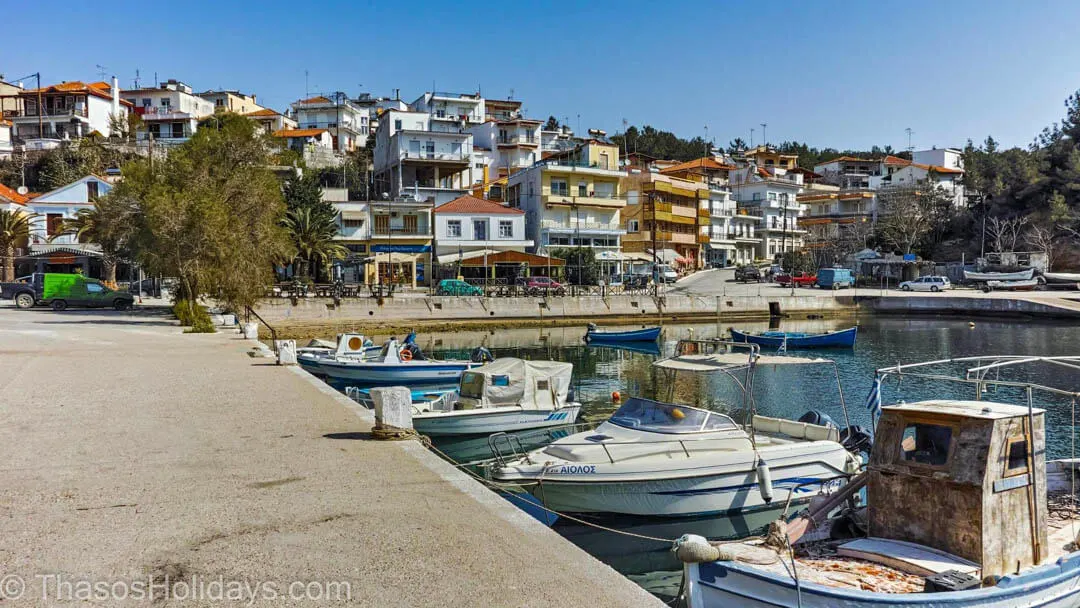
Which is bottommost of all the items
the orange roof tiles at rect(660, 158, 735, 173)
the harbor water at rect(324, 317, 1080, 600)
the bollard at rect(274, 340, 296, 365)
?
the harbor water at rect(324, 317, 1080, 600)

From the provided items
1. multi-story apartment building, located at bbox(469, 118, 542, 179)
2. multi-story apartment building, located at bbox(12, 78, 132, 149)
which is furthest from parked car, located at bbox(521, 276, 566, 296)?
→ multi-story apartment building, located at bbox(12, 78, 132, 149)

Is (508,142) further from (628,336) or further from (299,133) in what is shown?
(628,336)

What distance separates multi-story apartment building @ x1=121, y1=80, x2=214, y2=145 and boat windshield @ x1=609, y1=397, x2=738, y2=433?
88318 millimetres

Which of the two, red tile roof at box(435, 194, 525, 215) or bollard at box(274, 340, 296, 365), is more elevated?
red tile roof at box(435, 194, 525, 215)

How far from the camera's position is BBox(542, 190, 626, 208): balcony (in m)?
74.0

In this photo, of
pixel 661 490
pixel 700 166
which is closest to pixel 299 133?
pixel 700 166

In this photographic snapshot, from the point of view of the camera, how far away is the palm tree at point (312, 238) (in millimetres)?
60156

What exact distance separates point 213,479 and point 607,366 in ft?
91.5

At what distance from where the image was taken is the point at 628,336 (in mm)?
46656

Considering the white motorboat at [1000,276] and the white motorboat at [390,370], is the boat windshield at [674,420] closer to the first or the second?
the white motorboat at [390,370]

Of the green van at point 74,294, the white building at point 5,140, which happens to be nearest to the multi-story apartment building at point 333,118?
the white building at point 5,140

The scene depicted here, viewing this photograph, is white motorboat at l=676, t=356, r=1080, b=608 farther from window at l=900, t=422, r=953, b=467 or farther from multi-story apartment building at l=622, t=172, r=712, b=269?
multi-story apartment building at l=622, t=172, r=712, b=269

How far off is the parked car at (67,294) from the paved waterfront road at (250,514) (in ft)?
112

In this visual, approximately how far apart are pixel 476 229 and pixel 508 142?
3606 centimetres
